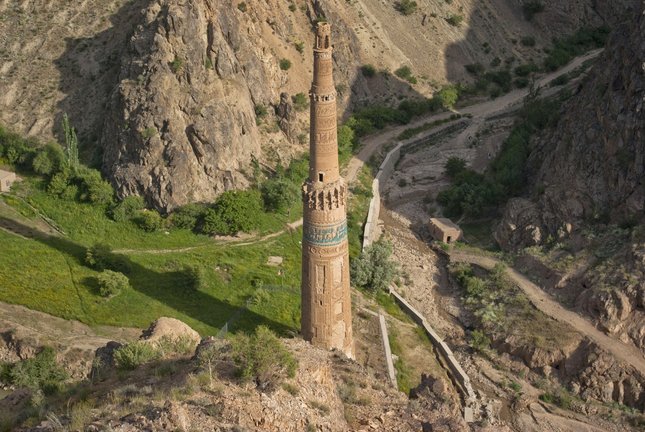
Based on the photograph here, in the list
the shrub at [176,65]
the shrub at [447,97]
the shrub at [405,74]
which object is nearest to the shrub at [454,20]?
the shrub at [405,74]

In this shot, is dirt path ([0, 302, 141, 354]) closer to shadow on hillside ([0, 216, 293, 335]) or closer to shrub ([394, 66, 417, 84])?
shadow on hillside ([0, 216, 293, 335])

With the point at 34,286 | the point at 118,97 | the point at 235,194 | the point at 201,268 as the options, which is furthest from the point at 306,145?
the point at 34,286

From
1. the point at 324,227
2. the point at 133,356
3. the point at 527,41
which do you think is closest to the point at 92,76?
the point at 324,227

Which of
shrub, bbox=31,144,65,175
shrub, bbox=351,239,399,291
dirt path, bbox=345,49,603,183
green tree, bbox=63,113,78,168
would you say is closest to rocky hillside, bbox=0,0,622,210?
green tree, bbox=63,113,78,168

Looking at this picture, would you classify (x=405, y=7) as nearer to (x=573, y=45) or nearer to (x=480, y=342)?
(x=573, y=45)

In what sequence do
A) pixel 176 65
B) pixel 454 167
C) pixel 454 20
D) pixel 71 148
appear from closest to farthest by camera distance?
pixel 71 148 < pixel 176 65 < pixel 454 167 < pixel 454 20

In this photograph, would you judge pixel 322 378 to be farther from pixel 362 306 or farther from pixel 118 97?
pixel 118 97
